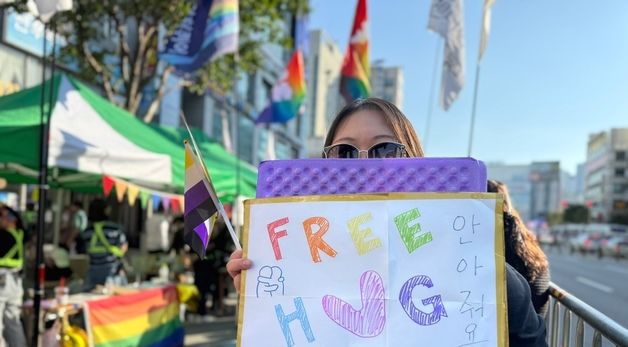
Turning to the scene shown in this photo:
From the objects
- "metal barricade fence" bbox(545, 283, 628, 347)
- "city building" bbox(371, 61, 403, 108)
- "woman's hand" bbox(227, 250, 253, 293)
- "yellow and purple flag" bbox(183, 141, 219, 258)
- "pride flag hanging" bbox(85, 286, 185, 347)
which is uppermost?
"city building" bbox(371, 61, 403, 108)

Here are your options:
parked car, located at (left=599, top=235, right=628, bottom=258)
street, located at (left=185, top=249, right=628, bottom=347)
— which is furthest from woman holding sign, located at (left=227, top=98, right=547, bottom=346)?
parked car, located at (left=599, top=235, right=628, bottom=258)

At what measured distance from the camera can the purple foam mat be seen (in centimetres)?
132

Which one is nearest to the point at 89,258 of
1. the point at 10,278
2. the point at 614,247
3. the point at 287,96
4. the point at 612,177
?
the point at 10,278

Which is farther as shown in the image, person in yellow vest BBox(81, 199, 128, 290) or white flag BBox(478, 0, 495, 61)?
person in yellow vest BBox(81, 199, 128, 290)

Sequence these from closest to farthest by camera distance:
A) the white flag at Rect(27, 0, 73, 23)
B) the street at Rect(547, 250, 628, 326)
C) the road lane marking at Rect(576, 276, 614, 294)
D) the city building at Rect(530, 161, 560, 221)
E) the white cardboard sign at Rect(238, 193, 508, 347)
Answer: the white cardboard sign at Rect(238, 193, 508, 347) → the white flag at Rect(27, 0, 73, 23) → the street at Rect(547, 250, 628, 326) → the road lane marking at Rect(576, 276, 614, 294) → the city building at Rect(530, 161, 560, 221)

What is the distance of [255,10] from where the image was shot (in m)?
10.4

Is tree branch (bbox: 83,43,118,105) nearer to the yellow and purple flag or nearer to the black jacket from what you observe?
the yellow and purple flag

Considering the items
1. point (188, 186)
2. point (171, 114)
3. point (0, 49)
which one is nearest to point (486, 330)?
point (188, 186)

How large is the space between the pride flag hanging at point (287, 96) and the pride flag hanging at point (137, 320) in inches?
197

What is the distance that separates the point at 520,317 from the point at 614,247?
3136 centimetres

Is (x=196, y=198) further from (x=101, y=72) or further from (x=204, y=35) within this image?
(x=101, y=72)

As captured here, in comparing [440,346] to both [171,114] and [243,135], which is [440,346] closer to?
[171,114]

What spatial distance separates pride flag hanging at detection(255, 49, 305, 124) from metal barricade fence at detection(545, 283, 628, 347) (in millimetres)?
8512

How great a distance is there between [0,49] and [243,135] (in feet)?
51.6
